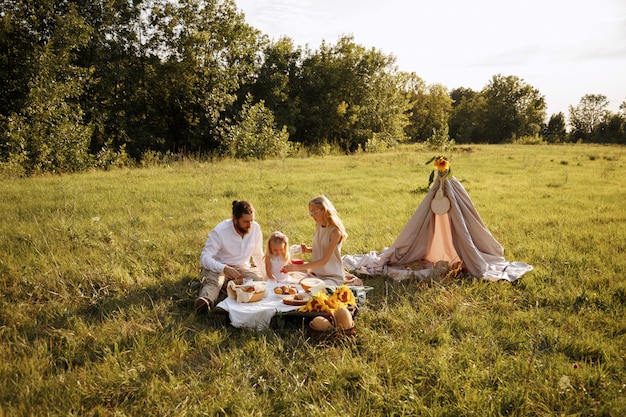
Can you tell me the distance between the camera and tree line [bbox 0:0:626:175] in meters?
16.2

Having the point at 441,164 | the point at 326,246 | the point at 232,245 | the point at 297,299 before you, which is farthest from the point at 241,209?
the point at 441,164

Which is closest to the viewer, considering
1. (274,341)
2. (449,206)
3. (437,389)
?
(437,389)

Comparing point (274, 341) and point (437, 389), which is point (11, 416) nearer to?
point (274, 341)

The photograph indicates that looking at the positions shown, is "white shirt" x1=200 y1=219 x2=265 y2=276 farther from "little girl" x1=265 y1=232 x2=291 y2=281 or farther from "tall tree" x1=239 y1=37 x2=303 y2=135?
"tall tree" x1=239 y1=37 x2=303 y2=135

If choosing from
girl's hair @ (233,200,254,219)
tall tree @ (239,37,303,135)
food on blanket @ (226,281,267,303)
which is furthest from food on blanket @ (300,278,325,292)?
tall tree @ (239,37,303,135)

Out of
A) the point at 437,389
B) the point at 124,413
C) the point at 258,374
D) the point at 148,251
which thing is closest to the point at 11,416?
the point at 124,413

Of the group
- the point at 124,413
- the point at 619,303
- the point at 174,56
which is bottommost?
the point at 124,413

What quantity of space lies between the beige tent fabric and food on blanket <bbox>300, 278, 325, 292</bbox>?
1.22m

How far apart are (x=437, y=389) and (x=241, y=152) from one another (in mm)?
18422

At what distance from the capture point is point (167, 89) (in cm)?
2227

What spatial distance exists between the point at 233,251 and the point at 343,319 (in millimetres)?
2150

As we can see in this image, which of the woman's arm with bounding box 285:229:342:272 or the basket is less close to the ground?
the woman's arm with bounding box 285:229:342:272

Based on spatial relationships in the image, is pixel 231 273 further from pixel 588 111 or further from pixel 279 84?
pixel 588 111

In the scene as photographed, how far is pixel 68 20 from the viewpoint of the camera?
1700cm
